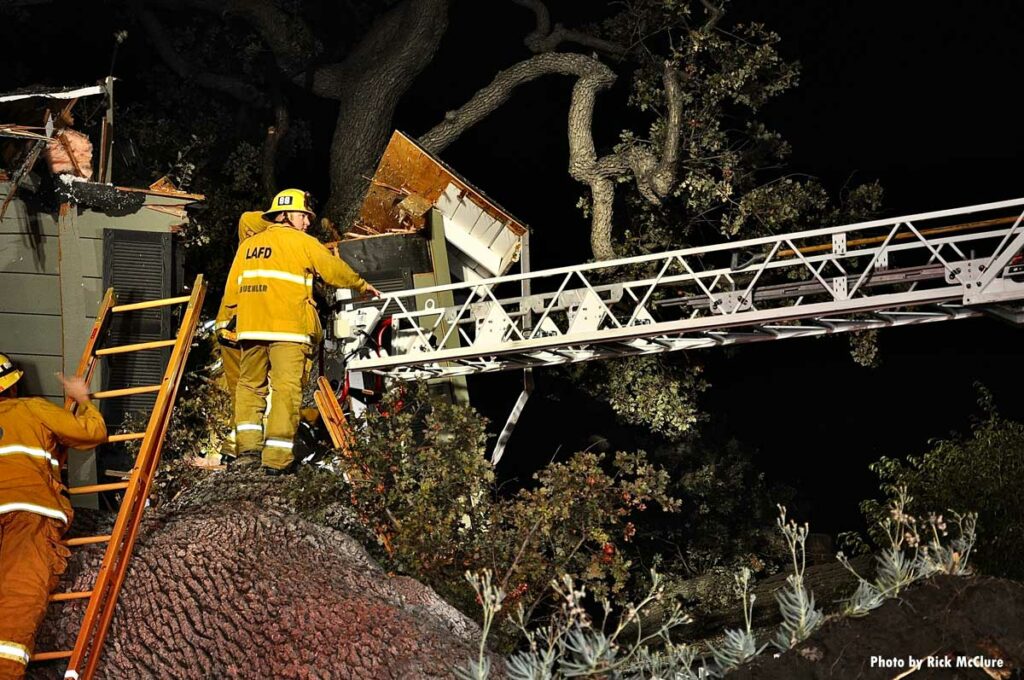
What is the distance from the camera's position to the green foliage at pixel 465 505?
867 cm

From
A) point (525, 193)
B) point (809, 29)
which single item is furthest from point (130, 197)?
point (809, 29)

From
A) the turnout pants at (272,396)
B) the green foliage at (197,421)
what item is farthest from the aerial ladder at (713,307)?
the green foliage at (197,421)

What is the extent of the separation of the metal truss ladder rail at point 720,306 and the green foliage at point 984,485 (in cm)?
144

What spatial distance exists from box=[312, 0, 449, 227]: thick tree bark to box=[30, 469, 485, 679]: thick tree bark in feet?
23.9

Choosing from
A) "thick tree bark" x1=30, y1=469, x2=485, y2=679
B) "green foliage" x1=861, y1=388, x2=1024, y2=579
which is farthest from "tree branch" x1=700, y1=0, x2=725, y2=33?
"thick tree bark" x1=30, y1=469, x2=485, y2=679

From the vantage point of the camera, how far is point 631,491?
30.6 feet

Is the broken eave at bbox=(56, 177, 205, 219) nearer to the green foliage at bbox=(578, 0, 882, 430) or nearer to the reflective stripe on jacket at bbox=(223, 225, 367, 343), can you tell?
the reflective stripe on jacket at bbox=(223, 225, 367, 343)

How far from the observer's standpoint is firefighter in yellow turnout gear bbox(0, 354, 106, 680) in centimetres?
680

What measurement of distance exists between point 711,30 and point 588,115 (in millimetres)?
1596

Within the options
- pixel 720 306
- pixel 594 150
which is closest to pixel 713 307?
pixel 720 306

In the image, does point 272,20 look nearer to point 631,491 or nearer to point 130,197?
point 130,197

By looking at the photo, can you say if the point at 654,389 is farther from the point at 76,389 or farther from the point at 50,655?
the point at 50,655

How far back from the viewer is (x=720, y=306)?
34.8 ft

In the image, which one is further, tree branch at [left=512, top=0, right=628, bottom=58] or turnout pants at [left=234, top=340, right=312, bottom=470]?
tree branch at [left=512, top=0, right=628, bottom=58]
